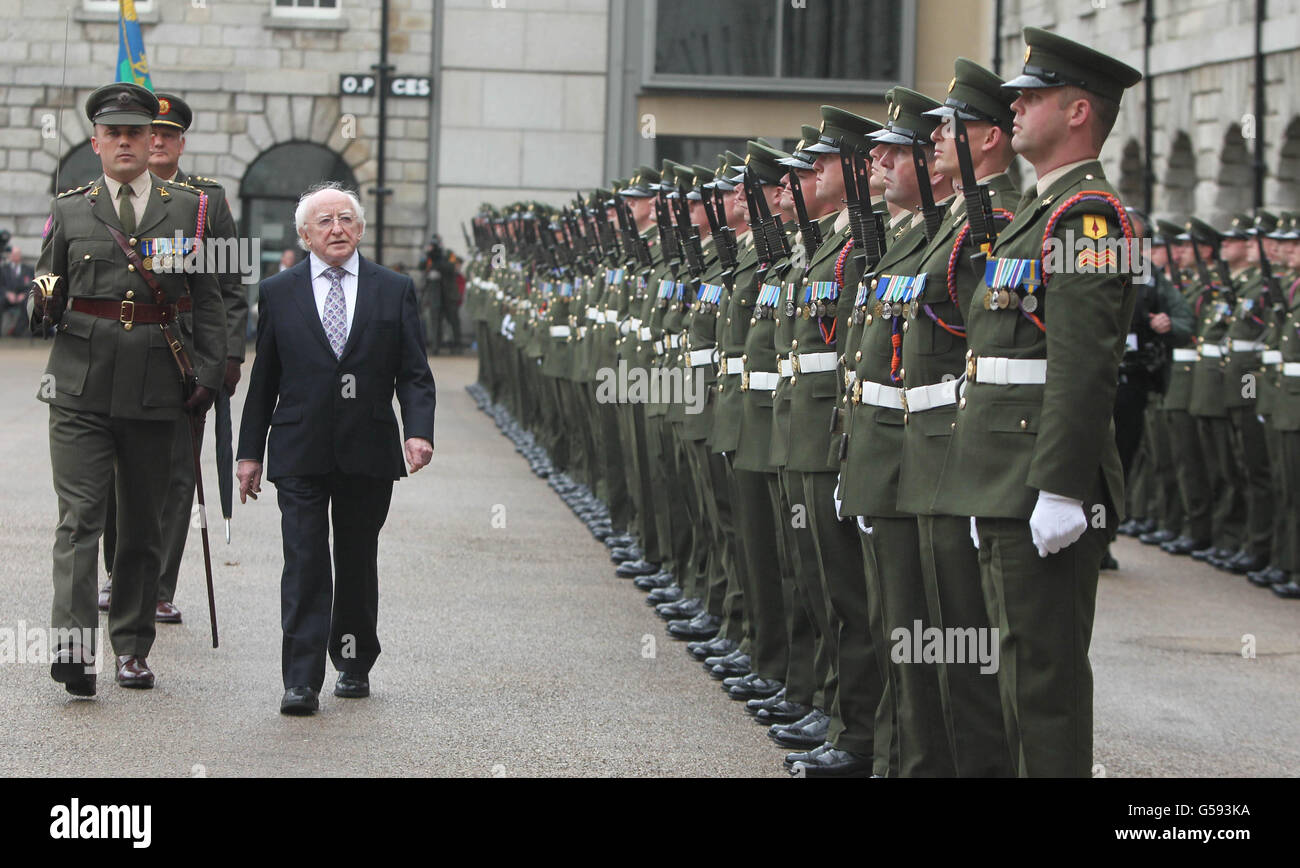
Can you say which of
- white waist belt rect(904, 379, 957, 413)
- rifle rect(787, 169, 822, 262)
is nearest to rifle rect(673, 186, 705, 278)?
rifle rect(787, 169, 822, 262)

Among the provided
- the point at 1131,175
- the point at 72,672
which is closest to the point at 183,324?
the point at 72,672

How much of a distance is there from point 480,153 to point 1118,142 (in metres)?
11.4

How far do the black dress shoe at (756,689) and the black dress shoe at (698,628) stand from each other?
4.06 feet

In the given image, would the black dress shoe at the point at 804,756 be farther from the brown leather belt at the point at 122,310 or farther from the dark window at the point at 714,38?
the dark window at the point at 714,38

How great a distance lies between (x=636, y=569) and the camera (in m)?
11.1

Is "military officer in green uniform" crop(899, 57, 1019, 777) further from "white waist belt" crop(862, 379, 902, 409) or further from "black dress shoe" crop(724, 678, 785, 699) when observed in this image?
"black dress shoe" crop(724, 678, 785, 699)

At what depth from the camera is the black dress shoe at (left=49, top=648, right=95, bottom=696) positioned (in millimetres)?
7090

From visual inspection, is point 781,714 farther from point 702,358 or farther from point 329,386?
point 702,358

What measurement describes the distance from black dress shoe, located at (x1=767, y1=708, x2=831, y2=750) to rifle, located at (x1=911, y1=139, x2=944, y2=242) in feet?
5.79

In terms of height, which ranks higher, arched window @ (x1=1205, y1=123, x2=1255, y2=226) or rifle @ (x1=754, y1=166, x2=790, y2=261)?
arched window @ (x1=1205, y1=123, x2=1255, y2=226)

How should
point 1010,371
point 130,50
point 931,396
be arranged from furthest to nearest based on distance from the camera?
point 130,50, point 931,396, point 1010,371

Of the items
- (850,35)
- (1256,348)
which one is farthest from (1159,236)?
(850,35)

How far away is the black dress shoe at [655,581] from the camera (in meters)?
10.5

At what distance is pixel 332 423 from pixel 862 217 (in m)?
2.02
